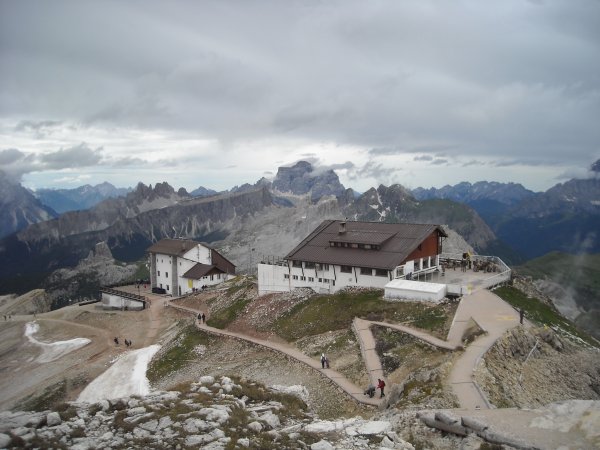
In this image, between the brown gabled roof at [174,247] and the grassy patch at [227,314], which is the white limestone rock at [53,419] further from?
the brown gabled roof at [174,247]

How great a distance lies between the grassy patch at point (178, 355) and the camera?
55.1 metres

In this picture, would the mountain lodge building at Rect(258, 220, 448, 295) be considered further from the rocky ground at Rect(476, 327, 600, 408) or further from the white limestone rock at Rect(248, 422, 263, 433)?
the white limestone rock at Rect(248, 422, 263, 433)

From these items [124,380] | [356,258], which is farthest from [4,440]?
[356,258]

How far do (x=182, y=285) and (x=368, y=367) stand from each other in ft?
202

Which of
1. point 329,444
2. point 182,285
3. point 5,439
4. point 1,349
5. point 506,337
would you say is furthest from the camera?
point 182,285

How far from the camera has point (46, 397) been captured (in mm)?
55156

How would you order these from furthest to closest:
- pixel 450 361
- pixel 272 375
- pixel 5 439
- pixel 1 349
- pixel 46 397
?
pixel 1 349, pixel 46 397, pixel 272 375, pixel 450 361, pixel 5 439

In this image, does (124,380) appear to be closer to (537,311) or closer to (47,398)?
(47,398)

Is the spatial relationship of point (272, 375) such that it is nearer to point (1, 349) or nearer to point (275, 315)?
point (275, 315)

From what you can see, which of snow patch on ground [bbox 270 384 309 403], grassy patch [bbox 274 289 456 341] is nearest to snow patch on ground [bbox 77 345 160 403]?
grassy patch [bbox 274 289 456 341]

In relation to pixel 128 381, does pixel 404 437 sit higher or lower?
higher

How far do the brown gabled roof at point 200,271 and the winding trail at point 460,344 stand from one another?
38737 mm

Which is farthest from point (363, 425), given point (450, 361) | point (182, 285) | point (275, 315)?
point (182, 285)

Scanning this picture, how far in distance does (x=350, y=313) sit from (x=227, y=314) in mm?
21044
